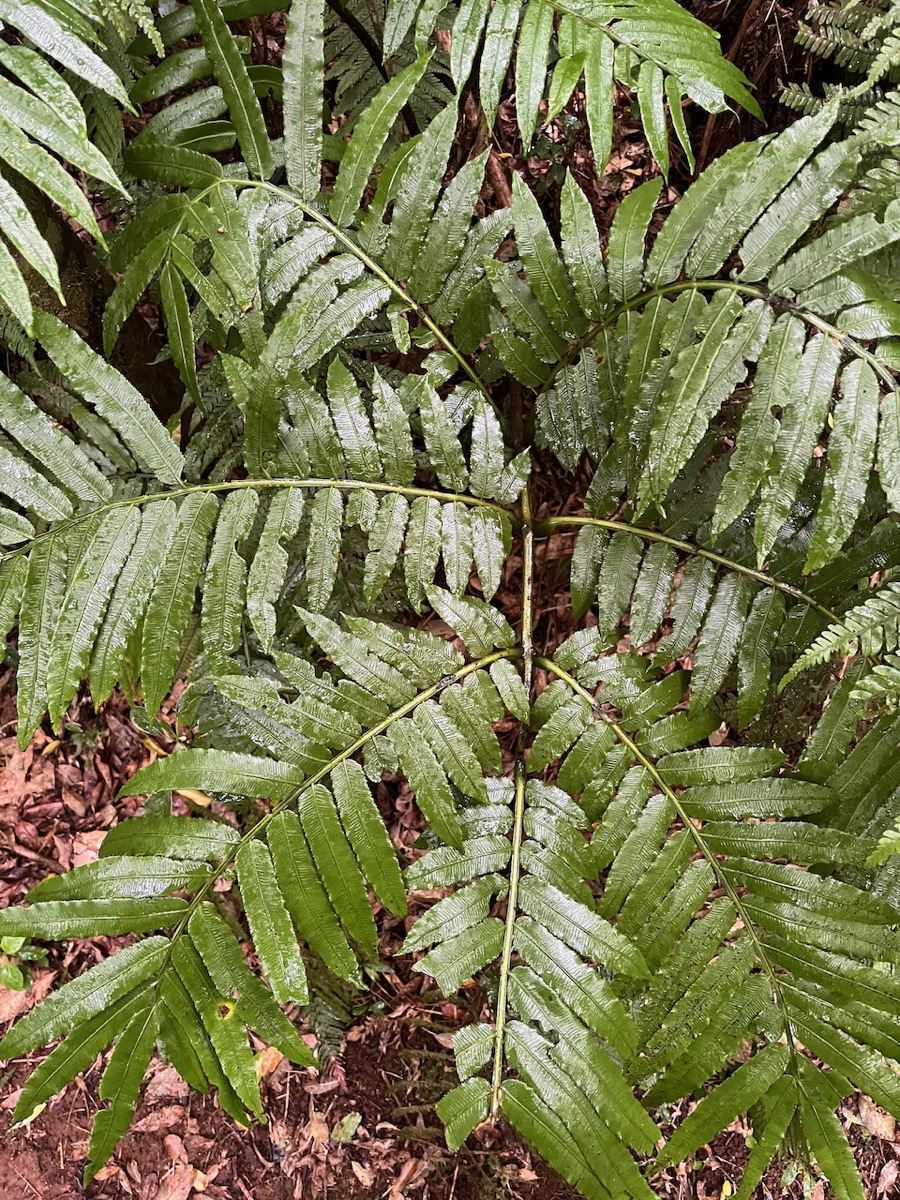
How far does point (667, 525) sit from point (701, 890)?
70 centimetres

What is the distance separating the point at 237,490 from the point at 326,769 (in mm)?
558

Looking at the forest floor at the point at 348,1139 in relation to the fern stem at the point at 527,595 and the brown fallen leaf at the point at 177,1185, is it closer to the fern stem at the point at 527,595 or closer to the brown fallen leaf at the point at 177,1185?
the brown fallen leaf at the point at 177,1185

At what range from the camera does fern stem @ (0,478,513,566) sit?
1460 mm

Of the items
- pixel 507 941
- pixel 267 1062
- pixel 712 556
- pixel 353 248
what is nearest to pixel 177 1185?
pixel 267 1062

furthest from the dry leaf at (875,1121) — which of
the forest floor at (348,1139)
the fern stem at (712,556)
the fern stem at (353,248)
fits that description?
the fern stem at (353,248)

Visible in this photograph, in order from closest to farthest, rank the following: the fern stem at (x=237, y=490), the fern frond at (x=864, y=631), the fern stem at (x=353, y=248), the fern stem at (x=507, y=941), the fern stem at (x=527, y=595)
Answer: the fern frond at (x=864, y=631)
the fern stem at (x=507, y=941)
the fern stem at (x=237, y=490)
the fern stem at (x=353, y=248)
the fern stem at (x=527, y=595)

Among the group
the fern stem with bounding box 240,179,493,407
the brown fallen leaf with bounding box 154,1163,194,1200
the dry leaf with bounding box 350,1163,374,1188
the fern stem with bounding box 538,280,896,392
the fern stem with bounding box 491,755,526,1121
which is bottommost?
the brown fallen leaf with bounding box 154,1163,194,1200

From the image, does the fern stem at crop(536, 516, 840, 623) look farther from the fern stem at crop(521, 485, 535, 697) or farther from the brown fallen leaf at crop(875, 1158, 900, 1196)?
the brown fallen leaf at crop(875, 1158, 900, 1196)

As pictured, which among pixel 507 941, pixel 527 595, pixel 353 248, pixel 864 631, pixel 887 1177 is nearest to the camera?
pixel 864 631

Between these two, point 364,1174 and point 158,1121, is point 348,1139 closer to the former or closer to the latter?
point 364,1174

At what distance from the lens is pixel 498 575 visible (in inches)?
65.1

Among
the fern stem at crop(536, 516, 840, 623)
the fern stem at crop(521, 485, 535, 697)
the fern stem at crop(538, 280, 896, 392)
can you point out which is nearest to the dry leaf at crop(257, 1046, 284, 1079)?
the fern stem at crop(521, 485, 535, 697)

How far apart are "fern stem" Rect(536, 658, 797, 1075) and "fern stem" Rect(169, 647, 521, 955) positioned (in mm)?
152

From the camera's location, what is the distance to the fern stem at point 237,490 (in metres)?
1.46
